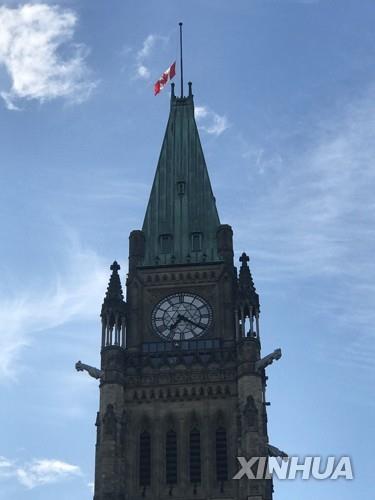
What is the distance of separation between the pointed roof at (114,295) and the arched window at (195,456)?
11544 millimetres

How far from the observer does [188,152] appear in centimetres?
9369

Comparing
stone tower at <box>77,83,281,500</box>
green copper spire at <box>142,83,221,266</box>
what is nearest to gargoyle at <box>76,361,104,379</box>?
stone tower at <box>77,83,281,500</box>

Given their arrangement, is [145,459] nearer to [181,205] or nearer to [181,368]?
[181,368]

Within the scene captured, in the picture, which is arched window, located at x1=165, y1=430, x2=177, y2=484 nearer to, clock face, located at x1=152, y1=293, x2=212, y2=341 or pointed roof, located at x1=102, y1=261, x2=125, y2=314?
clock face, located at x1=152, y1=293, x2=212, y2=341

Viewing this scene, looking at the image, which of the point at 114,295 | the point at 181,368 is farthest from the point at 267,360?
the point at 114,295

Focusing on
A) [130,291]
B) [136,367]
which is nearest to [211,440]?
[136,367]

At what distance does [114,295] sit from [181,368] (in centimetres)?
843

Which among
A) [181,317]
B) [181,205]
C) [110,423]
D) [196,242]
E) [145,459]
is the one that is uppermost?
[181,205]

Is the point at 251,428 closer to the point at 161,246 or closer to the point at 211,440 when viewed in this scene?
the point at 211,440

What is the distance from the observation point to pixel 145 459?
75.6 m

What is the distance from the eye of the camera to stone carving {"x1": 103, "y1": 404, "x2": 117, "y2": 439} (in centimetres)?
7469

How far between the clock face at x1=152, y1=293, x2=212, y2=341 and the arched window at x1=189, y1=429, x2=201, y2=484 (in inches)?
318

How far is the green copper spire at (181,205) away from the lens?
284 feet

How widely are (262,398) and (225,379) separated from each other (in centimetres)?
299
